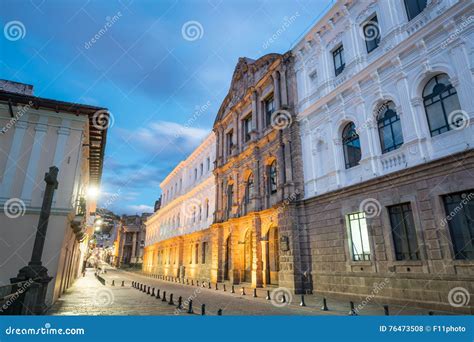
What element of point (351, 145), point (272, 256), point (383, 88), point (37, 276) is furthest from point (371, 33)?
point (37, 276)

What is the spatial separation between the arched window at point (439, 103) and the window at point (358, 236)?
4851 mm

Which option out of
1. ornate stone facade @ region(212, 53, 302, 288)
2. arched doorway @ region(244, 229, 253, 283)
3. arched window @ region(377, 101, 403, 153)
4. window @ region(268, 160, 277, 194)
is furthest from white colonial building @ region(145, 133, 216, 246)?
arched window @ region(377, 101, 403, 153)

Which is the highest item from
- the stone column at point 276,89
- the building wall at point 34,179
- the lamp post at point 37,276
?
the stone column at point 276,89

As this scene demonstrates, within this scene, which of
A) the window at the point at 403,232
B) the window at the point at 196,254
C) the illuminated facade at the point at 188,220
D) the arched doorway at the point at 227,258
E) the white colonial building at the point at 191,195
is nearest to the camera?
the window at the point at 403,232

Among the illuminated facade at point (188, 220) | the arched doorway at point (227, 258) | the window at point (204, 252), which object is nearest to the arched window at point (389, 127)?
the arched doorway at point (227, 258)

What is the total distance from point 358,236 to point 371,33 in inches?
406

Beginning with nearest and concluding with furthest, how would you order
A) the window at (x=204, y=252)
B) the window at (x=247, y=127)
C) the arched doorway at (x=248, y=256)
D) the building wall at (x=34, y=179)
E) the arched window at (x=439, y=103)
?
1. the arched window at (x=439, y=103)
2. the building wall at (x=34, y=179)
3. the arched doorway at (x=248, y=256)
4. the window at (x=247, y=127)
5. the window at (x=204, y=252)

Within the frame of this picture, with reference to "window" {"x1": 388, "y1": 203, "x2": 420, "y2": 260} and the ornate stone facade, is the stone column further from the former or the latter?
"window" {"x1": 388, "y1": 203, "x2": 420, "y2": 260}

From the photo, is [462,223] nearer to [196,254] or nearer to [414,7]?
[414,7]

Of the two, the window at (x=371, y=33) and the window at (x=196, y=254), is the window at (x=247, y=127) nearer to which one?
the window at (x=371, y=33)

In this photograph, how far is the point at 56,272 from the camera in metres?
11.5

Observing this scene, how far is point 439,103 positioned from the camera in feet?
36.6

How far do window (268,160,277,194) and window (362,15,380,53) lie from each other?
30.8 feet

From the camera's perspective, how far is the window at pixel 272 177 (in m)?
20.4
